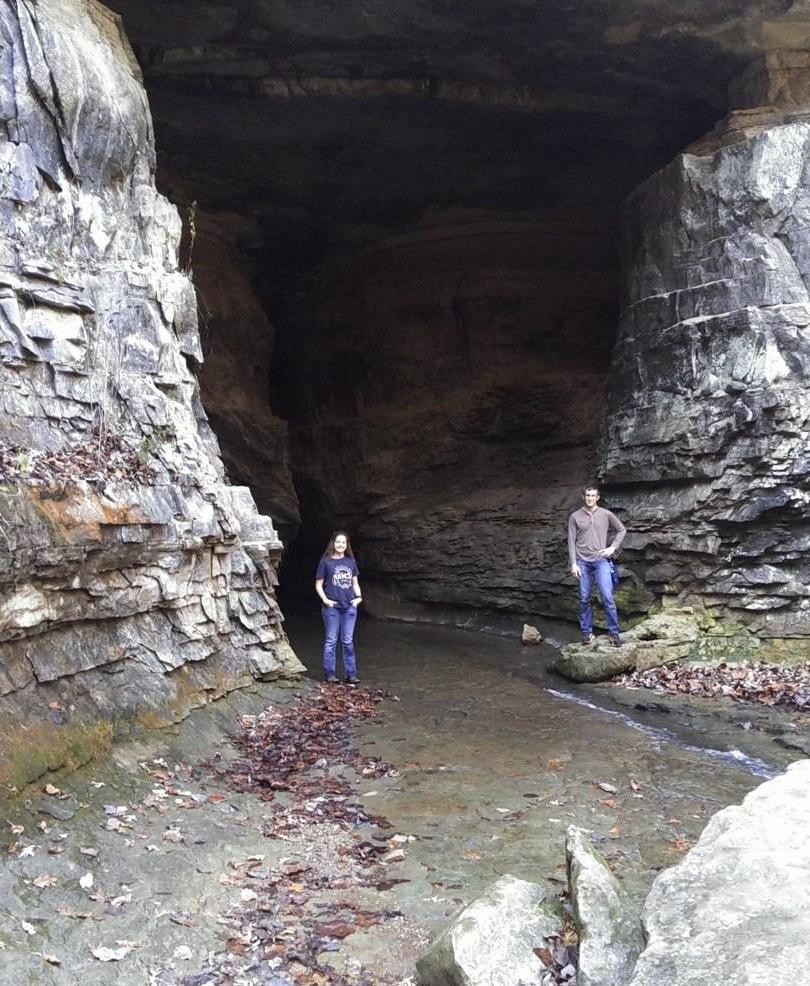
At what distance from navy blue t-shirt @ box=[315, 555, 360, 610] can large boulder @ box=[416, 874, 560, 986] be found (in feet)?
20.3

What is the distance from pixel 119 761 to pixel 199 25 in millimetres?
11758

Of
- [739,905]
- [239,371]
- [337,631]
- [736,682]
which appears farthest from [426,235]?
[739,905]

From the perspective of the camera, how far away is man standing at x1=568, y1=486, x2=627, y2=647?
38.0 ft

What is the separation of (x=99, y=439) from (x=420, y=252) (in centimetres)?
1300

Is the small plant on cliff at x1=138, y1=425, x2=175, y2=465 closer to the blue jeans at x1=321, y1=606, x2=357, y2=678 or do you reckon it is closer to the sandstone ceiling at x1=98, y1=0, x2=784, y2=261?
the blue jeans at x1=321, y1=606, x2=357, y2=678

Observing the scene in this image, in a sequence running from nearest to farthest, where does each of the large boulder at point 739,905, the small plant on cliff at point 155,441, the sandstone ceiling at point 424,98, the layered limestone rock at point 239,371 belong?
1. the large boulder at point 739,905
2. the small plant on cliff at point 155,441
3. the sandstone ceiling at point 424,98
4. the layered limestone rock at point 239,371

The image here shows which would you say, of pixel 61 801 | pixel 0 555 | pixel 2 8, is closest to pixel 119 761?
pixel 61 801

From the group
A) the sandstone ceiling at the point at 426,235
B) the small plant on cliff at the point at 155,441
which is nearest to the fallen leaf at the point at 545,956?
the small plant on cliff at the point at 155,441

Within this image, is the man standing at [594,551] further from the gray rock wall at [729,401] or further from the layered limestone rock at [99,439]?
the layered limestone rock at [99,439]

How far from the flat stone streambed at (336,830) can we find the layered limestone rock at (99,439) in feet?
2.07

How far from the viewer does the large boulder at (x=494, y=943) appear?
3.78 metres

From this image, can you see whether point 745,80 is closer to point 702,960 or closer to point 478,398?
point 478,398

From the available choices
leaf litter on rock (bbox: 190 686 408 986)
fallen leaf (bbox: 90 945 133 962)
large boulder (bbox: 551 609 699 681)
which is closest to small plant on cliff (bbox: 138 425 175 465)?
leaf litter on rock (bbox: 190 686 408 986)

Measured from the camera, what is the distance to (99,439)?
800cm
